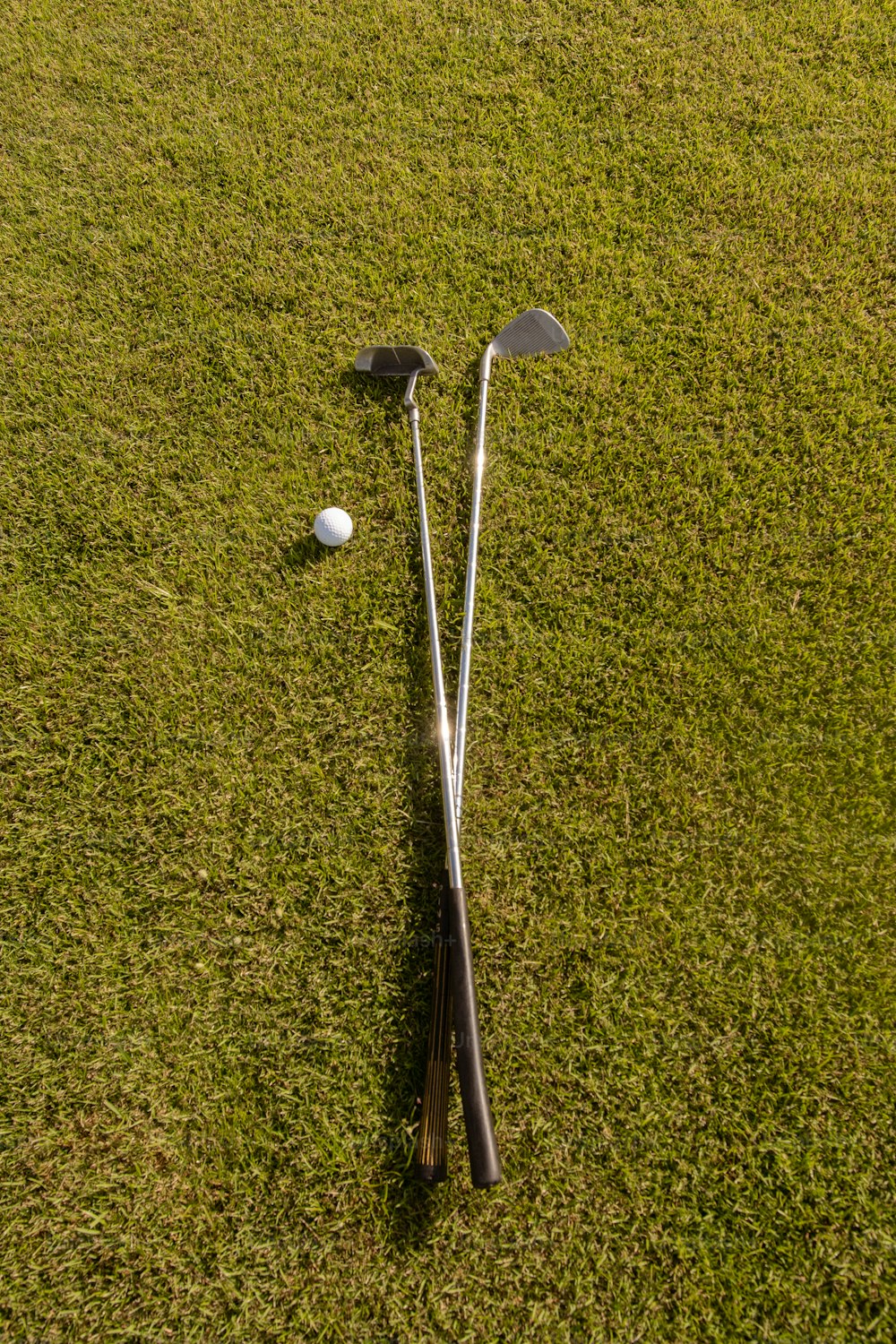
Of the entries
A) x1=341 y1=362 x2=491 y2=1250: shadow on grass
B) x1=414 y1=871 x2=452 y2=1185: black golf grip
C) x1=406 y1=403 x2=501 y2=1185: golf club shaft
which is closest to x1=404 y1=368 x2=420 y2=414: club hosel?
x1=341 y1=362 x2=491 y2=1250: shadow on grass

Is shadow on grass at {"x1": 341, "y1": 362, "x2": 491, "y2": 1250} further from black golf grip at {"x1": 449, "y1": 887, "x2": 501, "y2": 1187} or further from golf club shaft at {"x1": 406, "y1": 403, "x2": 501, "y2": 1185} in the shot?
black golf grip at {"x1": 449, "y1": 887, "x2": 501, "y2": 1187}

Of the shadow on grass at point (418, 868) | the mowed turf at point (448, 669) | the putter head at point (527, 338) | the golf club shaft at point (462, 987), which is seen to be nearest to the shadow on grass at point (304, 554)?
the mowed turf at point (448, 669)

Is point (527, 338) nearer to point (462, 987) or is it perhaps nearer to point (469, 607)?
point (469, 607)

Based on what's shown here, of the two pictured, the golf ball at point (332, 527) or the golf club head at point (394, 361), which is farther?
the golf club head at point (394, 361)

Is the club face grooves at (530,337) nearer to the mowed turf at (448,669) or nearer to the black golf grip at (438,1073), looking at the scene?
the mowed turf at (448,669)

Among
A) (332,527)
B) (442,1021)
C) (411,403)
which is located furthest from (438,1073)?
(411,403)
